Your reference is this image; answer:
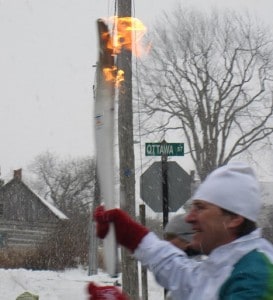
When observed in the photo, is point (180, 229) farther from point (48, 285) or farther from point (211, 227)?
point (48, 285)

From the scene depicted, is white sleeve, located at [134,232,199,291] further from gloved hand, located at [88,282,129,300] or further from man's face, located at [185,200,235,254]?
man's face, located at [185,200,235,254]

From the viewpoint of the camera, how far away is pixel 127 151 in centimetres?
1018

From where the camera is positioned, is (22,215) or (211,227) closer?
(211,227)

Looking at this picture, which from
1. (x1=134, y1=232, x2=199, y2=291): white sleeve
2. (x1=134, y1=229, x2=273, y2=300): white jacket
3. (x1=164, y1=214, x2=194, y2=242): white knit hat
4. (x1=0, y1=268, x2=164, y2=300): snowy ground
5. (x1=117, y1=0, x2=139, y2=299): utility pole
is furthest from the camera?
(x1=0, y1=268, x2=164, y2=300): snowy ground

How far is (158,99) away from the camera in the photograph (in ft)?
96.4

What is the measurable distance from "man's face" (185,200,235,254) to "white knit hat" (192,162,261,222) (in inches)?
0.9

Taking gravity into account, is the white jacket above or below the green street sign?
below

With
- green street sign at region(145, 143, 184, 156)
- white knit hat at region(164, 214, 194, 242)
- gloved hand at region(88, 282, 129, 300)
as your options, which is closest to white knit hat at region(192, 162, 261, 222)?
gloved hand at region(88, 282, 129, 300)

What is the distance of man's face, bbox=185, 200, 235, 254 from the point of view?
206 cm

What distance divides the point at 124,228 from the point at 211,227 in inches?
16.9

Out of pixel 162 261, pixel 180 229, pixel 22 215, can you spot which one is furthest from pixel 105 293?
pixel 22 215

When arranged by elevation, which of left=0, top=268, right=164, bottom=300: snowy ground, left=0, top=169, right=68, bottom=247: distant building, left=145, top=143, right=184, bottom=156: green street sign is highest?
left=145, top=143, right=184, bottom=156: green street sign

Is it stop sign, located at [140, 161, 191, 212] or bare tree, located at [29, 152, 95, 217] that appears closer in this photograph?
stop sign, located at [140, 161, 191, 212]

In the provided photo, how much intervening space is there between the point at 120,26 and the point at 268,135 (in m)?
26.6
